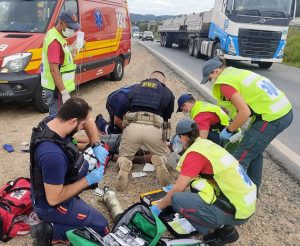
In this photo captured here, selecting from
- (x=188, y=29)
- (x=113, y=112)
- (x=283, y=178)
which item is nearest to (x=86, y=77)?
(x=113, y=112)

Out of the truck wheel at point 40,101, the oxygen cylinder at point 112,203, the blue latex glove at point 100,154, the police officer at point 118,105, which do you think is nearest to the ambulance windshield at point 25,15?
the truck wheel at point 40,101

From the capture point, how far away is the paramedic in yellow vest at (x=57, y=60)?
4.62 metres

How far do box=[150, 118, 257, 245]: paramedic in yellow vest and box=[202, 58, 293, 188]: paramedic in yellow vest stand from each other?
58cm

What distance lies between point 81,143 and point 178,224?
2140 mm

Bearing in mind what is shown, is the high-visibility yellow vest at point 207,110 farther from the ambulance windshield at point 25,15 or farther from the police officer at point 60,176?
the ambulance windshield at point 25,15

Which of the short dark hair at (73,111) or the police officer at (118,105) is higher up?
the short dark hair at (73,111)

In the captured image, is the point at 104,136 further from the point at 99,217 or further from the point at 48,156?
the point at 48,156

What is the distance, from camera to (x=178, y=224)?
3320mm

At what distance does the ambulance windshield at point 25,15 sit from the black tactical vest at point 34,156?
477 cm

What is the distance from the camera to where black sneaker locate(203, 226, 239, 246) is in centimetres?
320

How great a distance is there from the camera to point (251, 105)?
3559 mm

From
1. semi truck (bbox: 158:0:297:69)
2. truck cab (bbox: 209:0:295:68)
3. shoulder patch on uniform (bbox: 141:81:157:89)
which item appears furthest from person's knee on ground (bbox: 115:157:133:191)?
truck cab (bbox: 209:0:295:68)

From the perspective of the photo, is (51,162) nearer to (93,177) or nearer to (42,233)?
(93,177)

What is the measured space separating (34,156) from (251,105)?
82.2 inches
